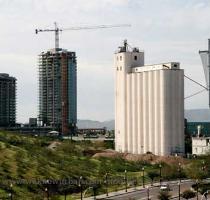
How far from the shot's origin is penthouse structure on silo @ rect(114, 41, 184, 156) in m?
179

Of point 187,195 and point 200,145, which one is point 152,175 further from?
point 200,145

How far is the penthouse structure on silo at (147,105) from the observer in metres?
179

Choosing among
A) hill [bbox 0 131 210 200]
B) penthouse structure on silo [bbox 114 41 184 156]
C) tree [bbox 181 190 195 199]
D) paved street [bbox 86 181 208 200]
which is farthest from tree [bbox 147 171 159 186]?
penthouse structure on silo [bbox 114 41 184 156]

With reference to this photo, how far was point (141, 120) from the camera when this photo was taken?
186 m

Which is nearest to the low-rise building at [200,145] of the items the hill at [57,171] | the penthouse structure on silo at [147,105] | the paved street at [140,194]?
the penthouse structure on silo at [147,105]

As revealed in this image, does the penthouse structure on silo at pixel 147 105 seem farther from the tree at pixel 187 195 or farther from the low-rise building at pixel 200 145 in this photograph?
the tree at pixel 187 195

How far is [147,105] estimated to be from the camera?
186500 mm

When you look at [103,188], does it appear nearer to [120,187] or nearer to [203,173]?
[120,187]

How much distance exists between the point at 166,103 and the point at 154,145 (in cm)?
1301

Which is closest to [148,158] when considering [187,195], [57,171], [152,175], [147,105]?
[147,105]

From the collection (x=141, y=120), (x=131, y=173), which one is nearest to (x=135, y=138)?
(x=141, y=120)

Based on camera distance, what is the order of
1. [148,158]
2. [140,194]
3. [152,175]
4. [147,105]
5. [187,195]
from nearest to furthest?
[187,195]
[140,194]
[152,175]
[148,158]
[147,105]

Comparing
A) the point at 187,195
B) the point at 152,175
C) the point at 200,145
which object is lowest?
the point at 187,195

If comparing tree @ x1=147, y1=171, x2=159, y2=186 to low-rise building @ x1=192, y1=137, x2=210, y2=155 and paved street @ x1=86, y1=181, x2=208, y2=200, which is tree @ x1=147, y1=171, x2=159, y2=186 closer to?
paved street @ x1=86, y1=181, x2=208, y2=200
